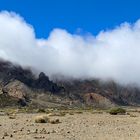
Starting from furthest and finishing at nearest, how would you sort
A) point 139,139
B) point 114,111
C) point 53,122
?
point 114,111 < point 53,122 < point 139,139

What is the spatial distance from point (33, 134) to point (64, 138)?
10.4 feet

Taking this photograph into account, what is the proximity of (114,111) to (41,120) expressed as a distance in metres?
47.0

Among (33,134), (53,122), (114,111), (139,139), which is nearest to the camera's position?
(139,139)

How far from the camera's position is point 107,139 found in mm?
27797

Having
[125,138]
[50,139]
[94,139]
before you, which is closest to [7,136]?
[50,139]

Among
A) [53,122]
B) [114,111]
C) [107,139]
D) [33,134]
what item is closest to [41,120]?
[53,122]

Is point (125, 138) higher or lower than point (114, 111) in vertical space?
lower

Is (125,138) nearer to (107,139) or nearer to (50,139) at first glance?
(107,139)

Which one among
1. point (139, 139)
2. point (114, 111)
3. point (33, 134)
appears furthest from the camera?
point (114, 111)

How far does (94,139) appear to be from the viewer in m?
27.8

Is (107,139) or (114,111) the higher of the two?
(114,111)

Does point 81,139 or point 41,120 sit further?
point 41,120

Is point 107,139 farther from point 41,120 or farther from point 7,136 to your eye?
point 41,120

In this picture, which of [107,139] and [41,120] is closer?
[107,139]
